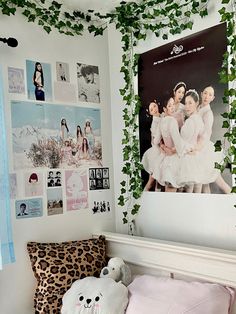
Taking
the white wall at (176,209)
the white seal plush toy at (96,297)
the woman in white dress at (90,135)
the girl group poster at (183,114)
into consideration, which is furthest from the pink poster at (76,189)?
the white seal plush toy at (96,297)

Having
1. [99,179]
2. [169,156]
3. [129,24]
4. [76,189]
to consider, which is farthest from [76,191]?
[129,24]

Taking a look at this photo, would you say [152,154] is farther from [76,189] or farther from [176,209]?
[76,189]

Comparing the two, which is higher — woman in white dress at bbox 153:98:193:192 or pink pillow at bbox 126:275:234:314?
woman in white dress at bbox 153:98:193:192

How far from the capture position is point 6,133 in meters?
2.16

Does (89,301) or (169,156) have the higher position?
(169,156)

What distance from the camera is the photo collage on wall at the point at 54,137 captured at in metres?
2.21

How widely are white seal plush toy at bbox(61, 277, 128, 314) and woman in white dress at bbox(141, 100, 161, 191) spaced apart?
694 mm

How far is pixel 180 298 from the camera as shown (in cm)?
176

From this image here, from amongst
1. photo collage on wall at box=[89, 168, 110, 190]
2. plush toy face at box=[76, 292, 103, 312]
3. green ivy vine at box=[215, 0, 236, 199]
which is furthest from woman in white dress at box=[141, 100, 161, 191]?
plush toy face at box=[76, 292, 103, 312]

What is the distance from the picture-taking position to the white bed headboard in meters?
1.80

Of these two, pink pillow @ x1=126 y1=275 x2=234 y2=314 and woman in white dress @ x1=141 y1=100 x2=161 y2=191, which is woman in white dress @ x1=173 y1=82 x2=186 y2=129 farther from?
pink pillow @ x1=126 y1=275 x2=234 y2=314

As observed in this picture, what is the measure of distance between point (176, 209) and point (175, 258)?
0.32 meters

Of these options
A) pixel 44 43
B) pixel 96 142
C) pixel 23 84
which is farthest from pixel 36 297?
pixel 44 43

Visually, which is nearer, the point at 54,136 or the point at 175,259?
the point at 175,259
